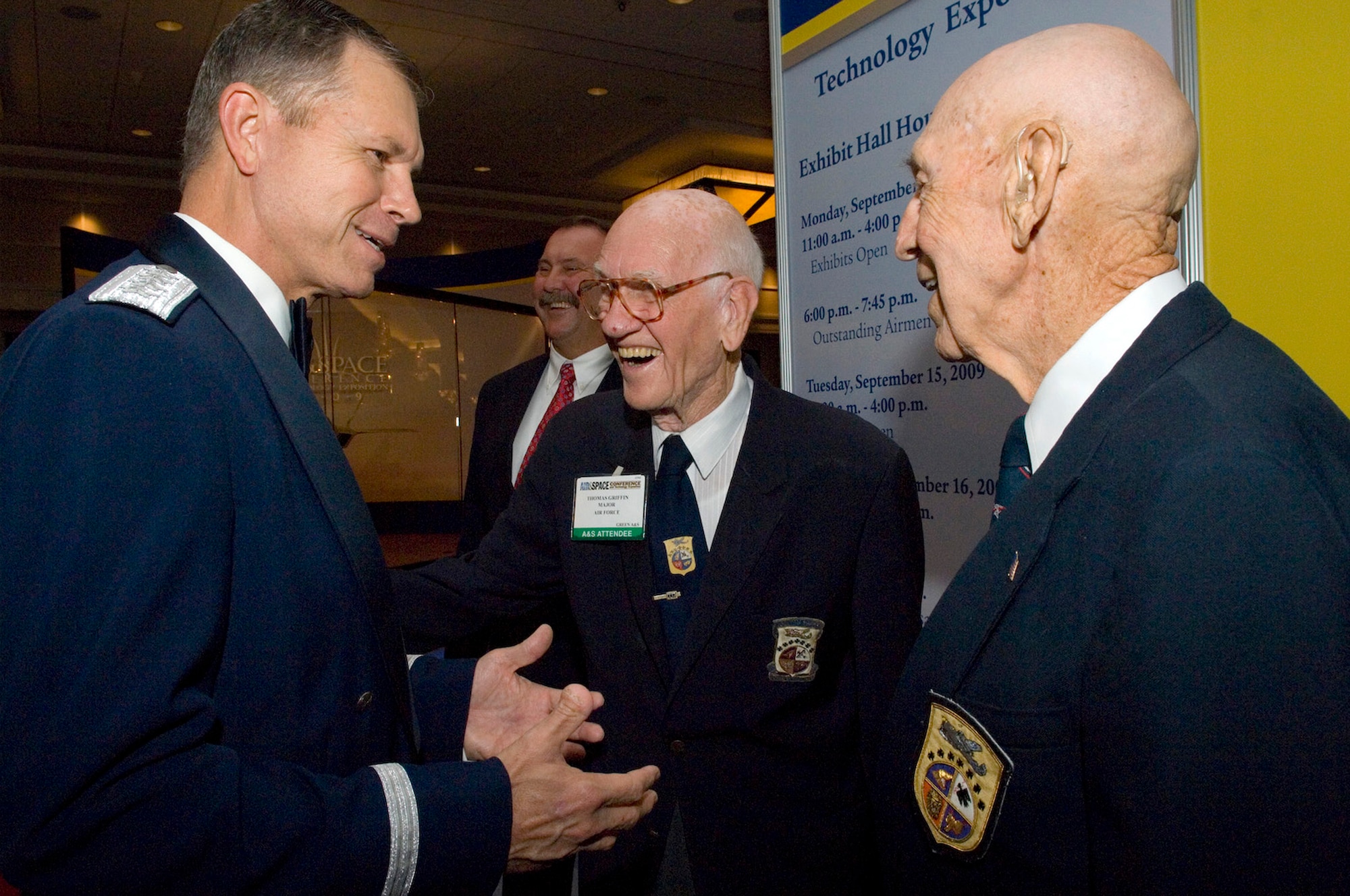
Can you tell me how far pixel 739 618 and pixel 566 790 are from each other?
58 cm

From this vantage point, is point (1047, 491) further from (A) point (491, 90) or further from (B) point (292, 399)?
(A) point (491, 90)

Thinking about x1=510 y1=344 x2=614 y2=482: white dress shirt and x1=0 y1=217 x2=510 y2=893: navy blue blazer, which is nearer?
x1=0 y1=217 x2=510 y2=893: navy blue blazer

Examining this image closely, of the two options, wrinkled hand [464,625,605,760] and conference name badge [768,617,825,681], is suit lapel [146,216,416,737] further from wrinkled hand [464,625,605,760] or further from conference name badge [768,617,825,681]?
conference name badge [768,617,825,681]

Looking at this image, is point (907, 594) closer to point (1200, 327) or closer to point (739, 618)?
point (739, 618)

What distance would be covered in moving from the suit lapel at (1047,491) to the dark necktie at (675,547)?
79cm

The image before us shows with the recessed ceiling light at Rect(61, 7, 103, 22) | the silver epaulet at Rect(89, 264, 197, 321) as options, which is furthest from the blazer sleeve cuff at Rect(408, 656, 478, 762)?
the recessed ceiling light at Rect(61, 7, 103, 22)

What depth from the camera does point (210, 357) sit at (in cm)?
106

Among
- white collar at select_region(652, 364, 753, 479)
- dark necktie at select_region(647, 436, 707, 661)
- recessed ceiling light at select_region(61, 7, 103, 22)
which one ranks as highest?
recessed ceiling light at select_region(61, 7, 103, 22)

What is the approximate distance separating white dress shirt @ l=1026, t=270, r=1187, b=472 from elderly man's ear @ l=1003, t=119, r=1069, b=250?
145mm

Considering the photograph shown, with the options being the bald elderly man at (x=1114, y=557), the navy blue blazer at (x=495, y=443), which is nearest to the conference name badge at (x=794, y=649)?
the bald elderly man at (x=1114, y=557)

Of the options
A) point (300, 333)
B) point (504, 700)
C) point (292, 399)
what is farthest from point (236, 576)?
point (504, 700)

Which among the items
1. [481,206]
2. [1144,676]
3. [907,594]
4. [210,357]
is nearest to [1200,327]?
[1144,676]

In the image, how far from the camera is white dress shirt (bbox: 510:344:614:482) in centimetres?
338

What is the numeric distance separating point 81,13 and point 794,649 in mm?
7485
